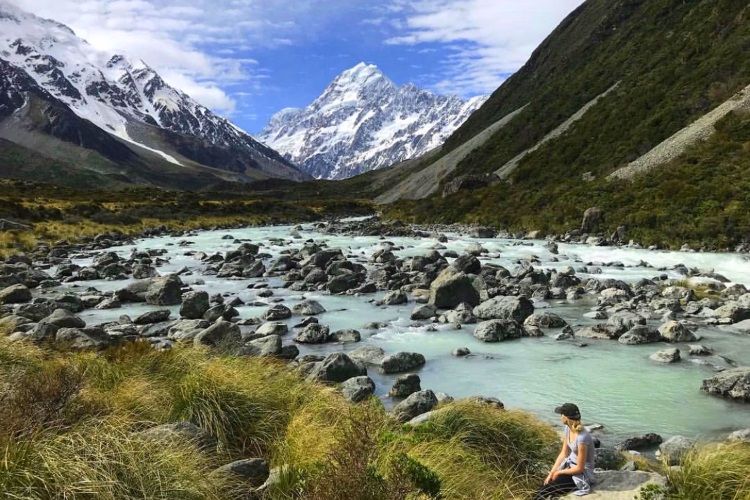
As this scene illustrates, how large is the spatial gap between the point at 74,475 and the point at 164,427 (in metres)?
1.80

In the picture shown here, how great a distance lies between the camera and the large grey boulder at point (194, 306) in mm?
19547

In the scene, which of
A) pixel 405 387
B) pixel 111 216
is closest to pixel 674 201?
pixel 405 387

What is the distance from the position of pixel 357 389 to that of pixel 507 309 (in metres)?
9.12

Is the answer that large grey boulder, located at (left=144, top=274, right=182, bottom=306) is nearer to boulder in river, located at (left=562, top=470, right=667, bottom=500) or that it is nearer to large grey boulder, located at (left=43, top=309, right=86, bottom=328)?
large grey boulder, located at (left=43, top=309, right=86, bottom=328)

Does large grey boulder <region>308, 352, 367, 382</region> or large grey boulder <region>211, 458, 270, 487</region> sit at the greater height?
large grey boulder <region>211, 458, 270, 487</region>

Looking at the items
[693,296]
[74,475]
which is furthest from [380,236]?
[74,475]

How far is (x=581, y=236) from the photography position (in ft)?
130

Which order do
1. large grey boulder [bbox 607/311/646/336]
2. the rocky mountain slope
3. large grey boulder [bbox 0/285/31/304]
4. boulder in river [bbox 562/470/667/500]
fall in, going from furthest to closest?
1. the rocky mountain slope
2. large grey boulder [bbox 0/285/31/304]
3. large grey boulder [bbox 607/311/646/336]
4. boulder in river [bbox 562/470/667/500]

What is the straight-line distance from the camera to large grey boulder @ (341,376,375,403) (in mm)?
11062

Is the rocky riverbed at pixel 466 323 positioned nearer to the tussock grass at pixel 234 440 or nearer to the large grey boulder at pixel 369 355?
the large grey boulder at pixel 369 355

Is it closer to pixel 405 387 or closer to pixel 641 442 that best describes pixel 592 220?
pixel 405 387

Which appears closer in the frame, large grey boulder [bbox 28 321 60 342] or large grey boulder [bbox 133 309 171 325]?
large grey boulder [bbox 28 321 60 342]

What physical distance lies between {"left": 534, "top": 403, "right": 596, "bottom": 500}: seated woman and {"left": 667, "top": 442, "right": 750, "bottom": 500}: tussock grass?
91 centimetres

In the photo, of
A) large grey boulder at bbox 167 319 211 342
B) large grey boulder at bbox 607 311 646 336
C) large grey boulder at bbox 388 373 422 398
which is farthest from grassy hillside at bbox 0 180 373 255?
large grey boulder at bbox 607 311 646 336
